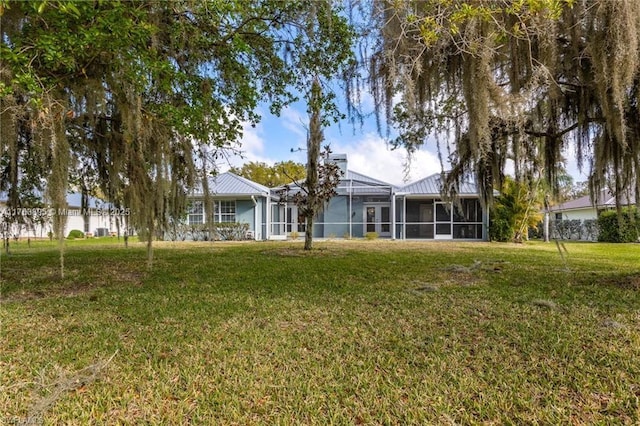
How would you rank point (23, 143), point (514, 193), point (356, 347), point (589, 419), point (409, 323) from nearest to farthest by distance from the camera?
point (589, 419) → point (356, 347) → point (409, 323) → point (23, 143) → point (514, 193)

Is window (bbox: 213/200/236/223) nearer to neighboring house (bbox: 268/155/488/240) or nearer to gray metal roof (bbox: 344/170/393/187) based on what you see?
neighboring house (bbox: 268/155/488/240)

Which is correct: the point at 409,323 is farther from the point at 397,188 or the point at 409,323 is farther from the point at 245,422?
the point at 397,188

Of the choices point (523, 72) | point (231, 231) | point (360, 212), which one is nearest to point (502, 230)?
point (360, 212)

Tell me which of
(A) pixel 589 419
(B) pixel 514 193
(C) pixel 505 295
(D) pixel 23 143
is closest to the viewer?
(A) pixel 589 419

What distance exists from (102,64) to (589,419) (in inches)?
215

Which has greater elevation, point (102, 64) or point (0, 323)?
point (102, 64)

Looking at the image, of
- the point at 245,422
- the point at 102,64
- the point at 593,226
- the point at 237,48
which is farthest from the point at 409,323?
the point at 593,226

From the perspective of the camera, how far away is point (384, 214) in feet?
67.1

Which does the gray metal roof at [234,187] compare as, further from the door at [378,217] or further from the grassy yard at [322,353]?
the grassy yard at [322,353]

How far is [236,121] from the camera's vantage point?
6.29 m

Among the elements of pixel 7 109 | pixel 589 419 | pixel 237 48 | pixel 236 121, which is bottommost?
pixel 589 419

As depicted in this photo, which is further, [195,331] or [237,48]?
[237,48]

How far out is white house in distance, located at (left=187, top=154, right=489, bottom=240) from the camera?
1856 centimetres

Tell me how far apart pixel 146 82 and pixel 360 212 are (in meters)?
16.3
